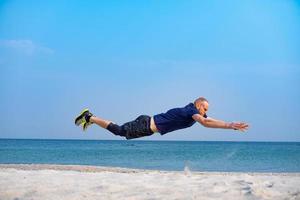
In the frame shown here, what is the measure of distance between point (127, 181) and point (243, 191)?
2265 mm

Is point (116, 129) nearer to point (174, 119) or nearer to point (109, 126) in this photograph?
point (109, 126)

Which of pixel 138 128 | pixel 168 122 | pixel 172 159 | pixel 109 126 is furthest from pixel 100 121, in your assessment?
pixel 172 159

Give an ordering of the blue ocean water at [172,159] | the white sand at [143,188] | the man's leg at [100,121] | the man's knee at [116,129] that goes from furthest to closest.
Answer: the blue ocean water at [172,159] → the man's leg at [100,121] → the man's knee at [116,129] → the white sand at [143,188]

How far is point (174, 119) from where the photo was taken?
8352 millimetres

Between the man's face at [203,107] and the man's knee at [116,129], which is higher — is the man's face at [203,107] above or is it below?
above

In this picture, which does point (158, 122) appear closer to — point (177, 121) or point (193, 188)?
point (177, 121)

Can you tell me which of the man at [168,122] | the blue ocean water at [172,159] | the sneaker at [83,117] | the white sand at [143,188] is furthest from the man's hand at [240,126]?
the blue ocean water at [172,159]

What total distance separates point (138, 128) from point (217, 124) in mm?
1522

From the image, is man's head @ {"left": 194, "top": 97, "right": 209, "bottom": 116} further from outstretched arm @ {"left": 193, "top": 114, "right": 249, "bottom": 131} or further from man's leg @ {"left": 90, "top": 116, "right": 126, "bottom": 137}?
man's leg @ {"left": 90, "top": 116, "right": 126, "bottom": 137}

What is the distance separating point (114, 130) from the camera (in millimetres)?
8789

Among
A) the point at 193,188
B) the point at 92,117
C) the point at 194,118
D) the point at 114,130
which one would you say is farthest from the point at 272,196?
the point at 92,117

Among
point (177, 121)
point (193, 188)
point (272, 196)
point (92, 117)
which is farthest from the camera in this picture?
point (92, 117)

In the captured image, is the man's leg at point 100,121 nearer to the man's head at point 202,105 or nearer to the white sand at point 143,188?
the white sand at point 143,188

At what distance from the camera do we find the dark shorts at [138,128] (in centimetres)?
852
